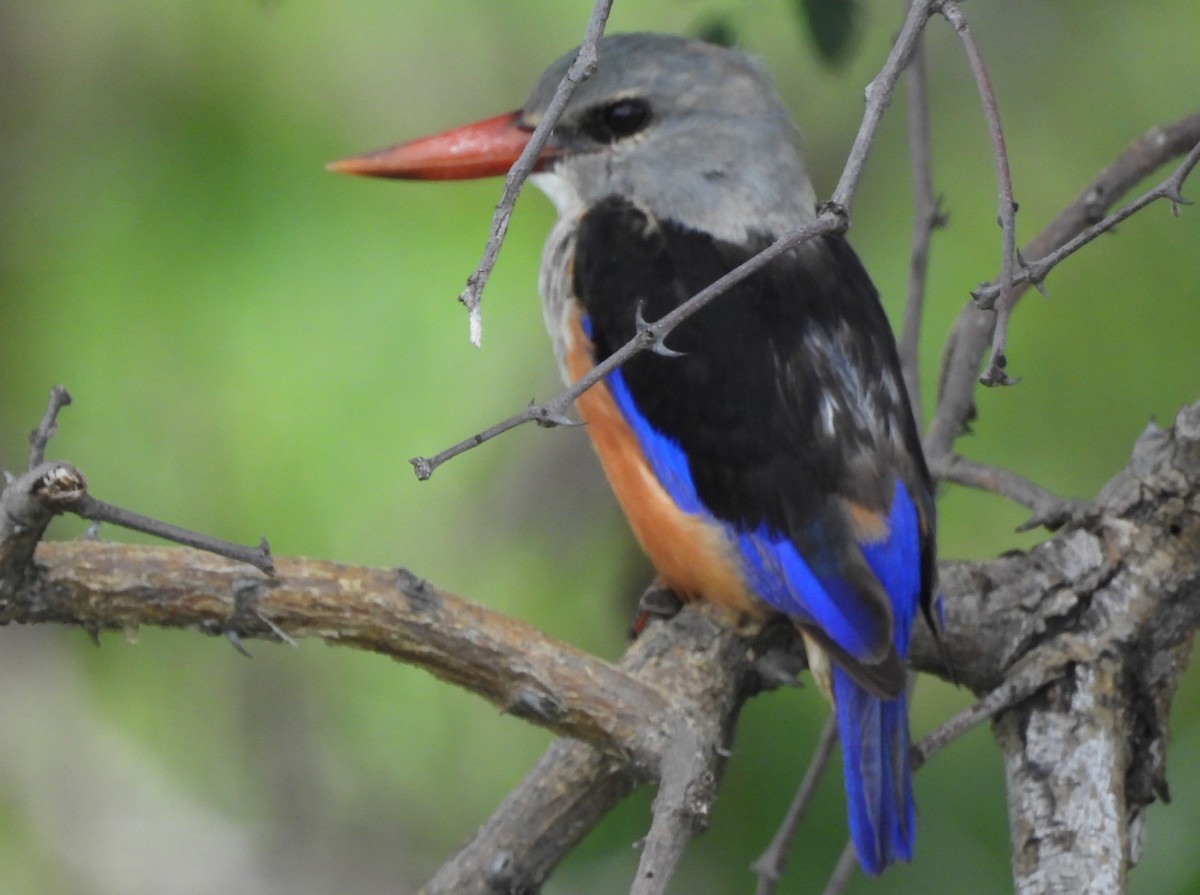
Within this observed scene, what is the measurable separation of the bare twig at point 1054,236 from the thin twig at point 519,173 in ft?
3.87

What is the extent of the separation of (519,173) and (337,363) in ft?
6.85

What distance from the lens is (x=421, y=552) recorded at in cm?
329

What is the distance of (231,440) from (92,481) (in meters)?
0.29

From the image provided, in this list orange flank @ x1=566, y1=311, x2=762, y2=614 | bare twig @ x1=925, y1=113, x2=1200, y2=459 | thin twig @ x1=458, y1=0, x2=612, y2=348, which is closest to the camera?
thin twig @ x1=458, y1=0, x2=612, y2=348

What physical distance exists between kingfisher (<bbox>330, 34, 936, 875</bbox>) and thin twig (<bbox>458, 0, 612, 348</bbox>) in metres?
0.62

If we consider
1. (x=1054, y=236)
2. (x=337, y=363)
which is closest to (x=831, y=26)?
(x=1054, y=236)

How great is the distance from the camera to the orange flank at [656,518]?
6.95 ft

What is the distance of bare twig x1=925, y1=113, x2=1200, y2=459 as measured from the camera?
2346mm

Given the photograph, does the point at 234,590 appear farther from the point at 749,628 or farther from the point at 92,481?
the point at 92,481

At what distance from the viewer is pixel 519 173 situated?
1232mm

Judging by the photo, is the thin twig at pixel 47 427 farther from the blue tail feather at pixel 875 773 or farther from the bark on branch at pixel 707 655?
the blue tail feather at pixel 875 773

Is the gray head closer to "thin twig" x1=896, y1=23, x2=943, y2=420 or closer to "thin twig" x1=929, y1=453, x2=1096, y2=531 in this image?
"thin twig" x1=896, y1=23, x2=943, y2=420

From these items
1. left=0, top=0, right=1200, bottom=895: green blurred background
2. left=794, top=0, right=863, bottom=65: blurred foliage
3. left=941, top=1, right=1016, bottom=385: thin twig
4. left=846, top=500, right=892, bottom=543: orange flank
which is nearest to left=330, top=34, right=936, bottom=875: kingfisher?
left=846, top=500, right=892, bottom=543: orange flank

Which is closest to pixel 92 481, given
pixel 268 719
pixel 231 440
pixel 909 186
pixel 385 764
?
pixel 231 440
